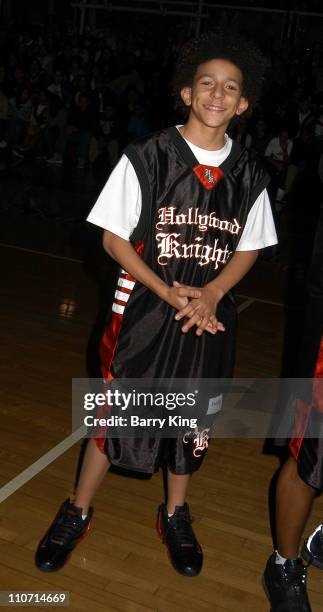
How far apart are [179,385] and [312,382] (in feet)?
1.37

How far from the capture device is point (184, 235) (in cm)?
203

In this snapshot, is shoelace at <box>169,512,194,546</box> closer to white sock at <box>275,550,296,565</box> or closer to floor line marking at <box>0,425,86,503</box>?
white sock at <box>275,550,296,565</box>

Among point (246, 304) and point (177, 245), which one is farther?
point (246, 304)

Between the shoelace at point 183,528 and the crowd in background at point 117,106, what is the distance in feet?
22.4

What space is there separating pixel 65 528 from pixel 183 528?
39cm

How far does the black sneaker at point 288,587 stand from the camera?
2.04 metres

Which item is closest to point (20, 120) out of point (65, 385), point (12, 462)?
point (65, 385)

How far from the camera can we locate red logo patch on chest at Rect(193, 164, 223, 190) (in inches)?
79.7

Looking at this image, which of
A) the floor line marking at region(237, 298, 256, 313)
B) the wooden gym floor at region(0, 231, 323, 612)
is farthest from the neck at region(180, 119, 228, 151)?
the floor line marking at region(237, 298, 256, 313)

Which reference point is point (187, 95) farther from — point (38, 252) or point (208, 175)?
point (38, 252)

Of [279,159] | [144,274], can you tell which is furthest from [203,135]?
[279,159]

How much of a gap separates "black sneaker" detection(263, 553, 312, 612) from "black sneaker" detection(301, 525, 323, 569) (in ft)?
0.82

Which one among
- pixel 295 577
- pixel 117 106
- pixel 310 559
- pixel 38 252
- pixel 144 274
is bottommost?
pixel 38 252

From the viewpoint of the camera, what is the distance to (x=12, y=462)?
2.76 metres
